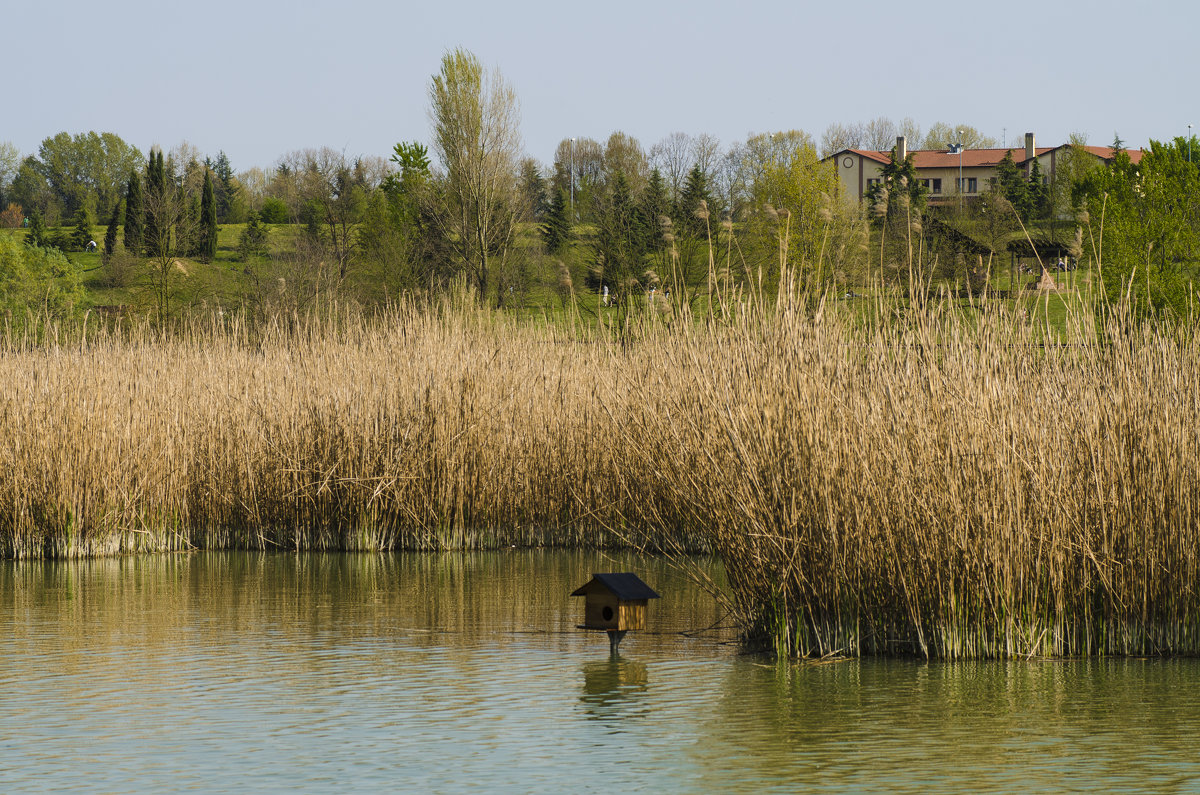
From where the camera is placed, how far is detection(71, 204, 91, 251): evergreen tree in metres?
63.0

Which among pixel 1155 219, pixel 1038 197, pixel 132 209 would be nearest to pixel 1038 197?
pixel 1038 197

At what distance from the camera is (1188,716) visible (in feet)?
16.1

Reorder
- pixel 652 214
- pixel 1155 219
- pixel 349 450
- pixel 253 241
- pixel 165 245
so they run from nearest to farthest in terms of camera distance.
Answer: pixel 349 450
pixel 1155 219
pixel 652 214
pixel 165 245
pixel 253 241

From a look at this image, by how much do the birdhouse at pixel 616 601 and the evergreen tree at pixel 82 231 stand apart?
205ft

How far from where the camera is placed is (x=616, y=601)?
613 centimetres

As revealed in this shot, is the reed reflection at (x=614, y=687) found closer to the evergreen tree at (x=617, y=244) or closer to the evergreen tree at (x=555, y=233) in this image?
the evergreen tree at (x=617, y=244)

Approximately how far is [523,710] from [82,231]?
64.3 meters

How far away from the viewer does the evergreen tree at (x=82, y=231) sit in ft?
207

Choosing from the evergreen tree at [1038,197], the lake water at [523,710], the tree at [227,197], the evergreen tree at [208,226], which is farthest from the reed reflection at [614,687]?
the tree at [227,197]

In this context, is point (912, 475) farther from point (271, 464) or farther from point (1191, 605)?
point (271, 464)

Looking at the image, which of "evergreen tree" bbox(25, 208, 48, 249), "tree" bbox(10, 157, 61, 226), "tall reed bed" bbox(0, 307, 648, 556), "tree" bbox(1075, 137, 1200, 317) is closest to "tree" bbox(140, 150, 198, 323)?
"tall reed bed" bbox(0, 307, 648, 556)

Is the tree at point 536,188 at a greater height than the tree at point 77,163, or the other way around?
the tree at point 77,163

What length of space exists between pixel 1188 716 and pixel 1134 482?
4.43ft

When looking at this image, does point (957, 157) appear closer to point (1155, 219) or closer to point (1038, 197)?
point (1038, 197)
